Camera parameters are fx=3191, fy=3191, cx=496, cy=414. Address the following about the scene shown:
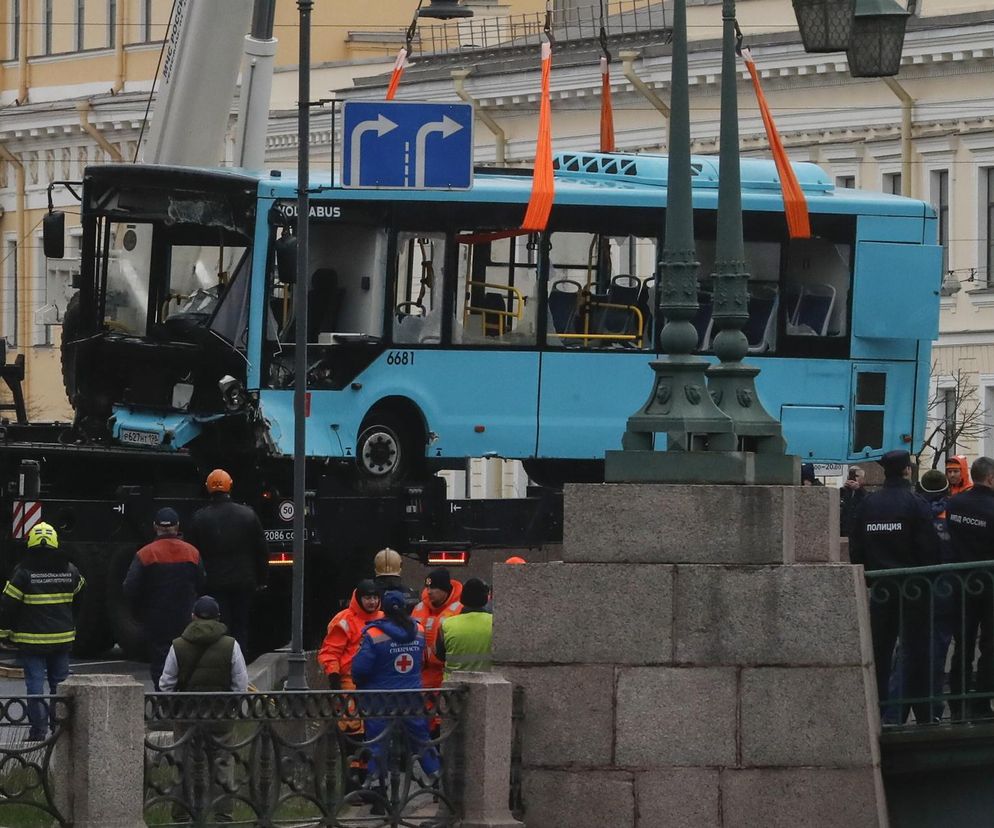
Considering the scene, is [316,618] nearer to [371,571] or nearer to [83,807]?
[371,571]

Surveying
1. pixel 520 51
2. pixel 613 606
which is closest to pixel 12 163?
pixel 520 51

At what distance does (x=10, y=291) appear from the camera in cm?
7006

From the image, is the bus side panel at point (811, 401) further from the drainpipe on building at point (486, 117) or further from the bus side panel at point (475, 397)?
the drainpipe on building at point (486, 117)

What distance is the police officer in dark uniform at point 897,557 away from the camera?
1571 cm

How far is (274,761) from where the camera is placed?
45.6 feet

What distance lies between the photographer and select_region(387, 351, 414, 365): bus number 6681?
25.5 m

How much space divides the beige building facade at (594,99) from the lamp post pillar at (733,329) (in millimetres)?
21593

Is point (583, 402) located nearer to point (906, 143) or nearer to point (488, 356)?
point (488, 356)

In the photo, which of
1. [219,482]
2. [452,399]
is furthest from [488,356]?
[219,482]

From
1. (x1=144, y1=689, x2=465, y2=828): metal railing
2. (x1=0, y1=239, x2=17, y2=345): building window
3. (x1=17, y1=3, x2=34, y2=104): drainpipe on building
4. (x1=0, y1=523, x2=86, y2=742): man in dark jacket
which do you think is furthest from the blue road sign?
→ (x1=17, y1=3, x2=34, y2=104): drainpipe on building

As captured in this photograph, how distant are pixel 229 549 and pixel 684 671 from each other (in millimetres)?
6996

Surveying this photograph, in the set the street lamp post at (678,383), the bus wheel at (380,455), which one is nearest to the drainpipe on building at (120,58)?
Answer: the bus wheel at (380,455)

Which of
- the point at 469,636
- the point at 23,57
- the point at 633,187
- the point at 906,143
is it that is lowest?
the point at 469,636

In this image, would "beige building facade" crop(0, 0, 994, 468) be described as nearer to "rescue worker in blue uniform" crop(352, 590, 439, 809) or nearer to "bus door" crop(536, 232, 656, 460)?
"bus door" crop(536, 232, 656, 460)
